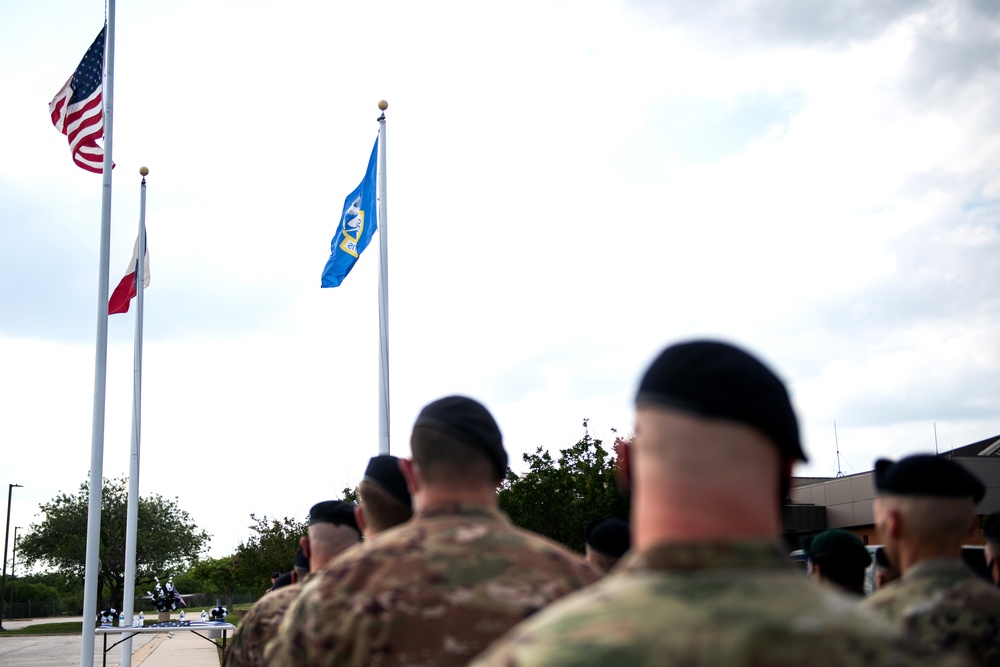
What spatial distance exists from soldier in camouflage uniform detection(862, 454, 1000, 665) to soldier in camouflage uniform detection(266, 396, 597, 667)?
1.04 m

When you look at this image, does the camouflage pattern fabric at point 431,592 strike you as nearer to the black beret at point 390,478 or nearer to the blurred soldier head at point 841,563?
the black beret at point 390,478

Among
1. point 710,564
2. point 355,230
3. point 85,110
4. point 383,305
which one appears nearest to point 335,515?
point 710,564

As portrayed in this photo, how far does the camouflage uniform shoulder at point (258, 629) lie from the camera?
4762 mm

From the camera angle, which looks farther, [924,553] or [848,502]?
[848,502]

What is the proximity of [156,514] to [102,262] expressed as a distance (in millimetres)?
55585

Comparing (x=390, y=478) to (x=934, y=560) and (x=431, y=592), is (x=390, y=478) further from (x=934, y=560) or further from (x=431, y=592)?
(x=934, y=560)

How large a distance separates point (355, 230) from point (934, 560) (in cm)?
1205

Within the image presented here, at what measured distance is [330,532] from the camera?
5125mm

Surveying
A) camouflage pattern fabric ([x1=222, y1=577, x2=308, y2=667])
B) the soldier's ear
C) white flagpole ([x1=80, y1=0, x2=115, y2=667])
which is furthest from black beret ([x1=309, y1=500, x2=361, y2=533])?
white flagpole ([x1=80, y1=0, x2=115, y2=667])

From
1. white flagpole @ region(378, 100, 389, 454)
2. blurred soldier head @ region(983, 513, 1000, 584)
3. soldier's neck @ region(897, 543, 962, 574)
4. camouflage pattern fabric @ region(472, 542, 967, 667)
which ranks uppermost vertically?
white flagpole @ region(378, 100, 389, 454)

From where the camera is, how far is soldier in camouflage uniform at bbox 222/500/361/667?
15.7 feet

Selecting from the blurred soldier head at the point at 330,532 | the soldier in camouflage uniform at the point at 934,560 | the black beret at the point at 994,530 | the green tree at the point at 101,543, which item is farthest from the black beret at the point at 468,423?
the green tree at the point at 101,543

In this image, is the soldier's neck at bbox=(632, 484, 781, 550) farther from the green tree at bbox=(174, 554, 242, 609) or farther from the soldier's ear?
the green tree at bbox=(174, 554, 242, 609)

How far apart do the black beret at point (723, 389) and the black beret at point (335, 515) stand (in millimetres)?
3682
